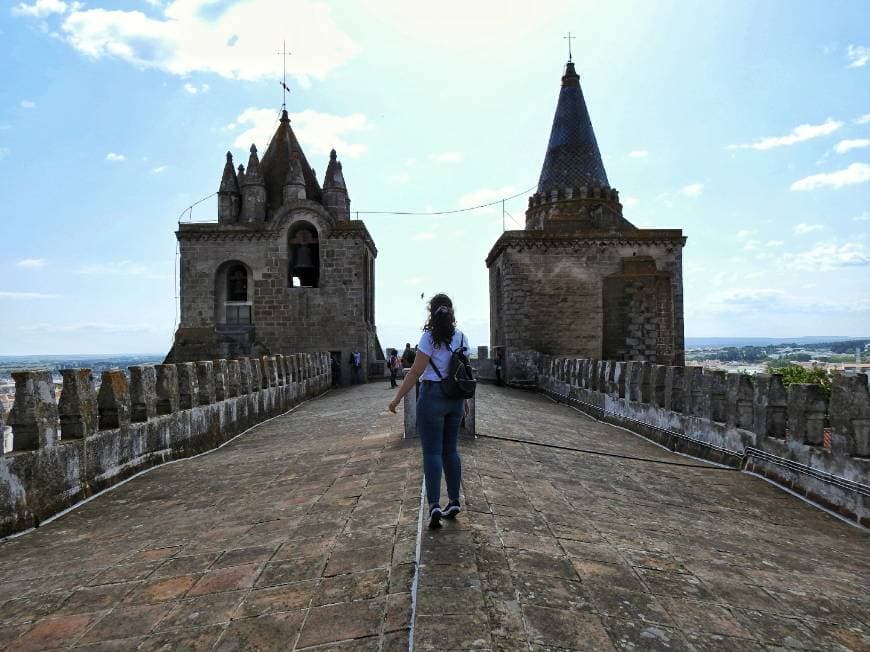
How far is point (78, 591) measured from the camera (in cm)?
387

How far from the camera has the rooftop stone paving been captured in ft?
9.21

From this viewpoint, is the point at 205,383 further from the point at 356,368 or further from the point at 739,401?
the point at 356,368

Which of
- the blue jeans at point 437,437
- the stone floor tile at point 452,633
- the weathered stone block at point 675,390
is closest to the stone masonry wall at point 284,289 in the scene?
the weathered stone block at point 675,390

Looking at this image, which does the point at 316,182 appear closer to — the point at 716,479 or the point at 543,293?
the point at 543,293

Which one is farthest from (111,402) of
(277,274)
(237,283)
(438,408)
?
(237,283)

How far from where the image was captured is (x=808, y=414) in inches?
289

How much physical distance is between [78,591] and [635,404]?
10.2 metres

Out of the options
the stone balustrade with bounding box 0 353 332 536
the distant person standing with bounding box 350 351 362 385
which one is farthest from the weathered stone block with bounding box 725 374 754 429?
the distant person standing with bounding box 350 351 362 385

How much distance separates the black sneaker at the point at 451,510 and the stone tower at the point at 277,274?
63.0 ft

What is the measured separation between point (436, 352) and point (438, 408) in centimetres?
37

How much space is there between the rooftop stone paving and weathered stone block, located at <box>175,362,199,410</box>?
2164 mm

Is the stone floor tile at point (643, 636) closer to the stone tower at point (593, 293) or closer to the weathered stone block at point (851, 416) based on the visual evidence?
the weathered stone block at point (851, 416)

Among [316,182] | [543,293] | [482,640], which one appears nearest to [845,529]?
[482,640]

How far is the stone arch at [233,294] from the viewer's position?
23.6m
